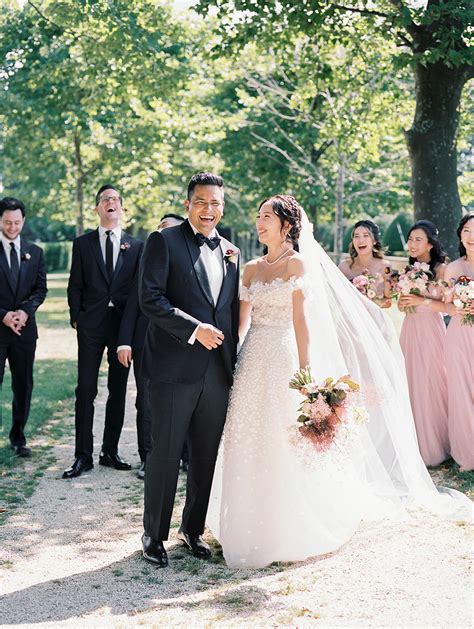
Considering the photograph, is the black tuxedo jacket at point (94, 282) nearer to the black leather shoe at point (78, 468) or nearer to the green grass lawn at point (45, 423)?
the black leather shoe at point (78, 468)

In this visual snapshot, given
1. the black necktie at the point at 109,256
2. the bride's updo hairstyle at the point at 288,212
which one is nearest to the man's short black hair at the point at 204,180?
the bride's updo hairstyle at the point at 288,212

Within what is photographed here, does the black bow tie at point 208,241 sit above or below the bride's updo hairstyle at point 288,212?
below

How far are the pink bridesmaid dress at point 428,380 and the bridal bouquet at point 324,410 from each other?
3230mm

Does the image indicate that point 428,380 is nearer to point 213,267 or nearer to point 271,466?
point 271,466

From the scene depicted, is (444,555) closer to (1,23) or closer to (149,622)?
(149,622)

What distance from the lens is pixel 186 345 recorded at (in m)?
5.59

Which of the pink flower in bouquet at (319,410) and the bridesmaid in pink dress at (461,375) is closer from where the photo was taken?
the pink flower in bouquet at (319,410)

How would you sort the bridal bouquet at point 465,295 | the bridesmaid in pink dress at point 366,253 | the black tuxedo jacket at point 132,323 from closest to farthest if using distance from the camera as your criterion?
the bridal bouquet at point 465,295
the black tuxedo jacket at point 132,323
the bridesmaid in pink dress at point 366,253

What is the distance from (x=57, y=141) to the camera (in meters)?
22.8

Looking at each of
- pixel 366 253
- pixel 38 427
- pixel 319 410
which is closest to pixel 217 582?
pixel 319 410

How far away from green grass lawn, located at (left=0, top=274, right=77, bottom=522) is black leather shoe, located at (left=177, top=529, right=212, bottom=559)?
5.74 ft

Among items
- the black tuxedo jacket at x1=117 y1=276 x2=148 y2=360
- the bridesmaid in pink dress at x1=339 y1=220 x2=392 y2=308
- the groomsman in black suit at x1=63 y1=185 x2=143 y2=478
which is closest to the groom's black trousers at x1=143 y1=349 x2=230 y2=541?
the black tuxedo jacket at x1=117 y1=276 x2=148 y2=360

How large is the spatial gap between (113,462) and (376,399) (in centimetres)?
299

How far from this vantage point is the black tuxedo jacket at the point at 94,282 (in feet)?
27.0
